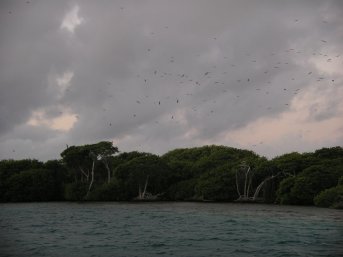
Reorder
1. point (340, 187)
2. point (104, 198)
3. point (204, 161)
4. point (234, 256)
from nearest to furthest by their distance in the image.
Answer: point (234, 256)
point (340, 187)
point (104, 198)
point (204, 161)

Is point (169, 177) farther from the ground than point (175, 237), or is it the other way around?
point (169, 177)

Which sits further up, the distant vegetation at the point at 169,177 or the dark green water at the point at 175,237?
the distant vegetation at the point at 169,177

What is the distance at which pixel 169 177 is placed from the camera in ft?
334

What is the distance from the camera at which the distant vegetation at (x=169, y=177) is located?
257 ft

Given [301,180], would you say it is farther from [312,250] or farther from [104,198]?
[312,250]

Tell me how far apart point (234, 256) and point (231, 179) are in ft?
210

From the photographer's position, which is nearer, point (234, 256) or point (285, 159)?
point (234, 256)

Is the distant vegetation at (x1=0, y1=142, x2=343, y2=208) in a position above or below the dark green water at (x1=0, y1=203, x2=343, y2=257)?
above

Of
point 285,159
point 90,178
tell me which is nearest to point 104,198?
point 90,178

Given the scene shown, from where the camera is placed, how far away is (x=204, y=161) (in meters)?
106

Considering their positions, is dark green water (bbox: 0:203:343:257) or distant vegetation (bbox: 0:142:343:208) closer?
dark green water (bbox: 0:203:343:257)

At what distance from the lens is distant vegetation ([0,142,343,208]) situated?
78.3m

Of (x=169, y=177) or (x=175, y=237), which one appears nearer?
(x=175, y=237)

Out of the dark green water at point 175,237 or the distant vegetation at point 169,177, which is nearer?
the dark green water at point 175,237
